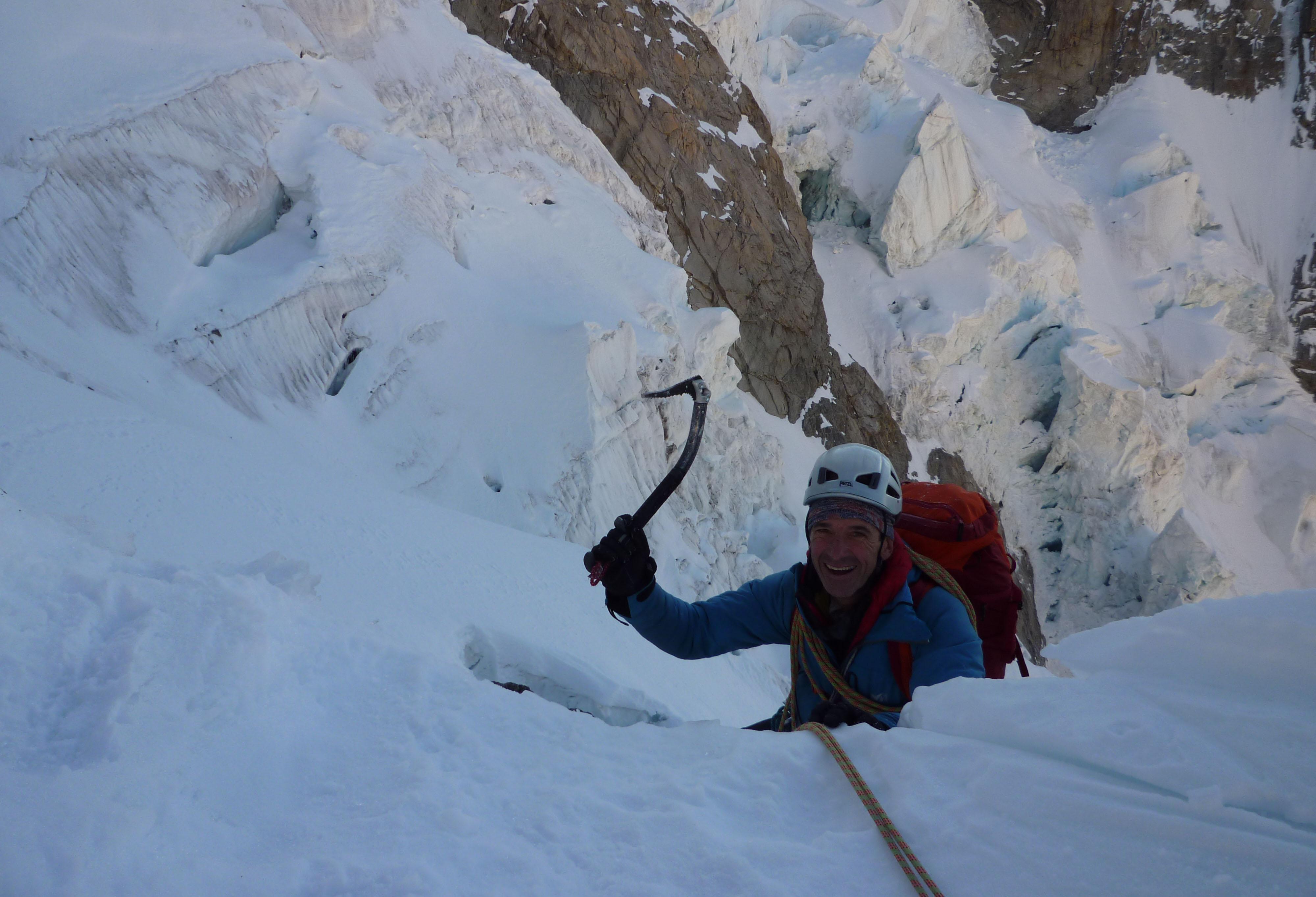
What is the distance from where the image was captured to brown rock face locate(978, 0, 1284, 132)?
29219 millimetres

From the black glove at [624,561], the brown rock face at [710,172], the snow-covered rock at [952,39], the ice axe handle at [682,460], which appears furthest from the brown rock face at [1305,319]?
the black glove at [624,561]

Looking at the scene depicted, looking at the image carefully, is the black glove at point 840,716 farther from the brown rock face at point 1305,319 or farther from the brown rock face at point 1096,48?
the brown rock face at point 1096,48

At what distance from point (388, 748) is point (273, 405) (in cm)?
647

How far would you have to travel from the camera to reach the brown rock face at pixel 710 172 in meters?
15.4

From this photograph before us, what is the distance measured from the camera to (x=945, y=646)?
2379mm

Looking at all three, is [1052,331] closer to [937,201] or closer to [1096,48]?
[937,201]

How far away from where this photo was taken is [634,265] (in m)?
12.1

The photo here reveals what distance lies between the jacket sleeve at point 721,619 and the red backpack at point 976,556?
50 cm

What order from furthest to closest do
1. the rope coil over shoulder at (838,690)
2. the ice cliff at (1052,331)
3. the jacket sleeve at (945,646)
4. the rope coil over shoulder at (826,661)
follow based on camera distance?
the ice cliff at (1052,331) → the rope coil over shoulder at (826,661) → the jacket sleeve at (945,646) → the rope coil over shoulder at (838,690)

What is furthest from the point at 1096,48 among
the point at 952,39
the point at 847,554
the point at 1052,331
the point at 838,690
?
the point at 838,690

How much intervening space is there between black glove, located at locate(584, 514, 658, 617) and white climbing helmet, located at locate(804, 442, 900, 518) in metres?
0.60

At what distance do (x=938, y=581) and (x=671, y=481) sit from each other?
105cm

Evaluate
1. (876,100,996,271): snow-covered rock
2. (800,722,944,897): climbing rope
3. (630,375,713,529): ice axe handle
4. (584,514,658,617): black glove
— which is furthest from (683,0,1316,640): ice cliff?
(800,722,944,897): climbing rope

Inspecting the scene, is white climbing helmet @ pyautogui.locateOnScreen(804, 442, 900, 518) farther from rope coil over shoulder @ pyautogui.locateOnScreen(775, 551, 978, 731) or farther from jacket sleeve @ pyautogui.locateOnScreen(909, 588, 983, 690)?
jacket sleeve @ pyautogui.locateOnScreen(909, 588, 983, 690)
